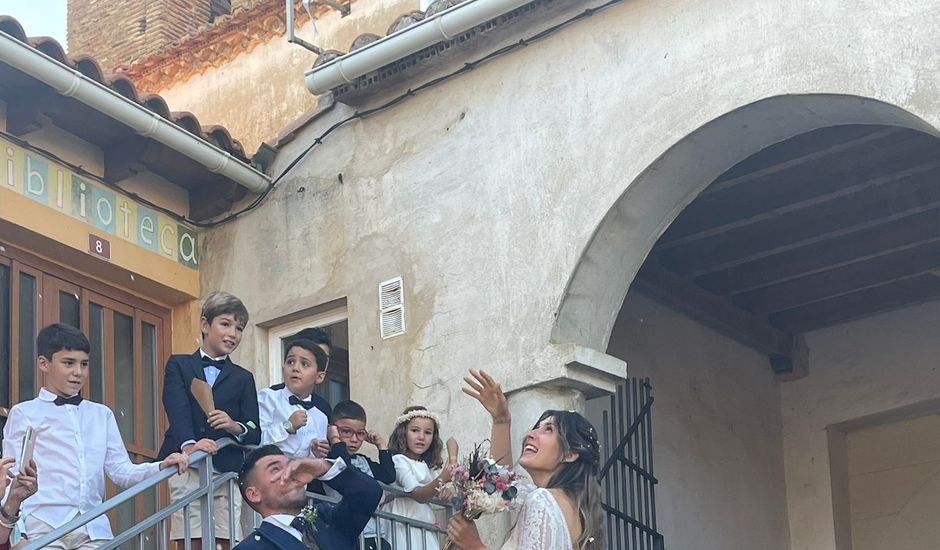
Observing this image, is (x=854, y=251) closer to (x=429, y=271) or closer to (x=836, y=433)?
(x=836, y=433)

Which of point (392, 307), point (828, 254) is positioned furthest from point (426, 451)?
point (828, 254)

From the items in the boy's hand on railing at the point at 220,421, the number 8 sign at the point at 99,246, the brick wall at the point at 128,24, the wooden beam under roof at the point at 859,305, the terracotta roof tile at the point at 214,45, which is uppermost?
the brick wall at the point at 128,24

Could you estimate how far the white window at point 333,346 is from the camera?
10.8 meters

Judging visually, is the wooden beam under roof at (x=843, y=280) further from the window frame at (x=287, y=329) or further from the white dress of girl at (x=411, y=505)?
the white dress of girl at (x=411, y=505)

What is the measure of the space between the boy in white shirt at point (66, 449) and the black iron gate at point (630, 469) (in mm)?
3414

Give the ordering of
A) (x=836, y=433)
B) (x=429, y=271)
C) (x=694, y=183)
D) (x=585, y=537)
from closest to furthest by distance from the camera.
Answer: (x=585, y=537) → (x=694, y=183) → (x=429, y=271) → (x=836, y=433)

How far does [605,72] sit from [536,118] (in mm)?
513

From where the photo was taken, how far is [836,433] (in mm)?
13047

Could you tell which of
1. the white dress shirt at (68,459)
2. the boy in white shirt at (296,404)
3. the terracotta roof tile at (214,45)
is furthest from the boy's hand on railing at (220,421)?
the terracotta roof tile at (214,45)

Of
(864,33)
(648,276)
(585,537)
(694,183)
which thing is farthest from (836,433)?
(585,537)

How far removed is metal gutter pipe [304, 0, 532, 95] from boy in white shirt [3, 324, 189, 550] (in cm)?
300

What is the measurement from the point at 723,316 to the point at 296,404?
4.83 metres

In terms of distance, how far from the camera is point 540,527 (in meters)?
7.08

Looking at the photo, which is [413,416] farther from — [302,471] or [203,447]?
[302,471]
